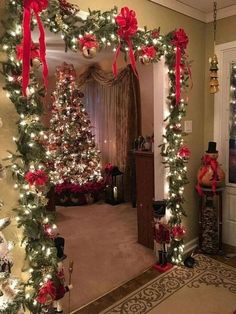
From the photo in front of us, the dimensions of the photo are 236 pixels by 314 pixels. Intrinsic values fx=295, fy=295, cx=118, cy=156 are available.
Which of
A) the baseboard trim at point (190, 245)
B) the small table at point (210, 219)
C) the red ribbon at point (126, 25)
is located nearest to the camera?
the red ribbon at point (126, 25)

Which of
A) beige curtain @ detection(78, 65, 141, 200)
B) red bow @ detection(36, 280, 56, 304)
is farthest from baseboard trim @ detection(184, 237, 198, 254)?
beige curtain @ detection(78, 65, 141, 200)

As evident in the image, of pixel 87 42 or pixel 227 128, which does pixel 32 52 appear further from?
pixel 227 128

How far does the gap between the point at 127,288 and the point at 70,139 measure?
11.1 feet

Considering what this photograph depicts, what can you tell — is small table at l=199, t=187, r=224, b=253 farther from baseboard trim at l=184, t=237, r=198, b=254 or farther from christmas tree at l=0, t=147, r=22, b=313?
christmas tree at l=0, t=147, r=22, b=313

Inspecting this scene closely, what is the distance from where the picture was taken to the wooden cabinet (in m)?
3.50

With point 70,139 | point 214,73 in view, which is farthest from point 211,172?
point 70,139

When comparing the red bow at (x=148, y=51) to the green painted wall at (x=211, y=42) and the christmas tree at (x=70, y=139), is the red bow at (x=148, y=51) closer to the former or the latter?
the green painted wall at (x=211, y=42)

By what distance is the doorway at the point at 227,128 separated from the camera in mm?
3473

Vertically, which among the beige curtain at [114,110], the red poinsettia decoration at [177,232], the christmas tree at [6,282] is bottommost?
the red poinsettia decoration at [177,232]

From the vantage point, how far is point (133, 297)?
105 inches

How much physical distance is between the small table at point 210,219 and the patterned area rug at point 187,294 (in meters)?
0.34

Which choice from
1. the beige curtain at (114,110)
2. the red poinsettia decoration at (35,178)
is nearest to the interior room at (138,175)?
the red poinsettia decoration at (35,178)

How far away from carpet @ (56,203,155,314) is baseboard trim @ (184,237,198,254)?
1.38 ft

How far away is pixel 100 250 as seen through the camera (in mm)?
3654
